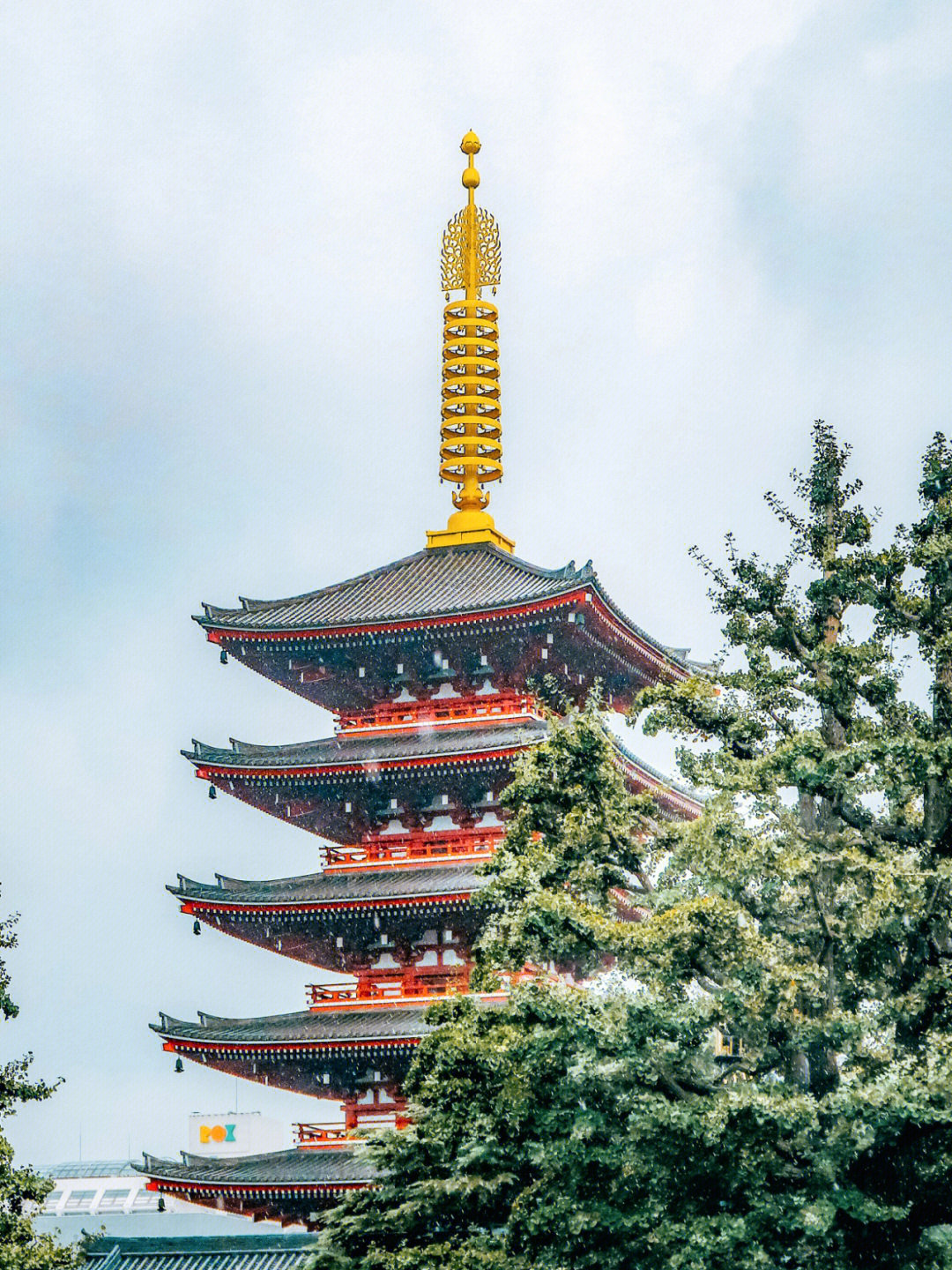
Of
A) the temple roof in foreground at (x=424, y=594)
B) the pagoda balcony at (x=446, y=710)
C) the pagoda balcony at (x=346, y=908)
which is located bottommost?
the pagoda balcony at (x=346, y=908)

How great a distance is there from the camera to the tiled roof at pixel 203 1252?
34.7 m

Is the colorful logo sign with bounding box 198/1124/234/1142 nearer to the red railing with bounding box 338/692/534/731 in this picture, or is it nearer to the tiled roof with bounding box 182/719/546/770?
the tiled roof with bounding box 182/719/546/770

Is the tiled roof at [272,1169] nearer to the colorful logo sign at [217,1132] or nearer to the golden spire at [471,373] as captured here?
the golden spire at [471,373]

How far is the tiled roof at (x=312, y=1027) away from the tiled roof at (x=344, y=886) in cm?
208

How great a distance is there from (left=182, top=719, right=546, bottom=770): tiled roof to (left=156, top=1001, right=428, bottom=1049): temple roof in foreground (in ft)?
14.9

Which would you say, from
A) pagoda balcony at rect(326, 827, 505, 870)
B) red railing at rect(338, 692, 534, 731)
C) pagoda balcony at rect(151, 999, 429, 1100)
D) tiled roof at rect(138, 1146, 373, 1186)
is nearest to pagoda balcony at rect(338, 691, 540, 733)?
red railing at rect(338, 692, 534, 731)

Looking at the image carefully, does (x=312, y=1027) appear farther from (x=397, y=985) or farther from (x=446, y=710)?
(x=446, y=710)

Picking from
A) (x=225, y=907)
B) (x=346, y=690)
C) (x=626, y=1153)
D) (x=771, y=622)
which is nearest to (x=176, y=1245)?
(x=225, y=907)

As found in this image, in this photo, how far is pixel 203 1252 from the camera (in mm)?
35625

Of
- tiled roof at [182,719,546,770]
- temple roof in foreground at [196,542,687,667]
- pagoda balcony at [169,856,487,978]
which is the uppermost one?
temple roof in foreground at [196,542,687,667]

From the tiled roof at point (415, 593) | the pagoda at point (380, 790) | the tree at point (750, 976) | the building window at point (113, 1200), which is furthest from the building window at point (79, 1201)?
the tree at point (750, 976)

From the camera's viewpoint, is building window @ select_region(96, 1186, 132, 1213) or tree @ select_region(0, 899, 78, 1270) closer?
tree @ select_region(0, 899, 78, 1270)

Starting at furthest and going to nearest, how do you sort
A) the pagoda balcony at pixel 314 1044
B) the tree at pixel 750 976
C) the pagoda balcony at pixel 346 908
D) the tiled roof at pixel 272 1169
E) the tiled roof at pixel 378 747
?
1. the tiled roof at pixel 378 747
2. the pagoda balcony at pixel 346 908
3. the pagoda balcony at pixel 314 1044
4. the tiled roof at pixel 272 1169
5. the tree at pixel 750 976

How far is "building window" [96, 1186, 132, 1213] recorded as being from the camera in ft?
298
